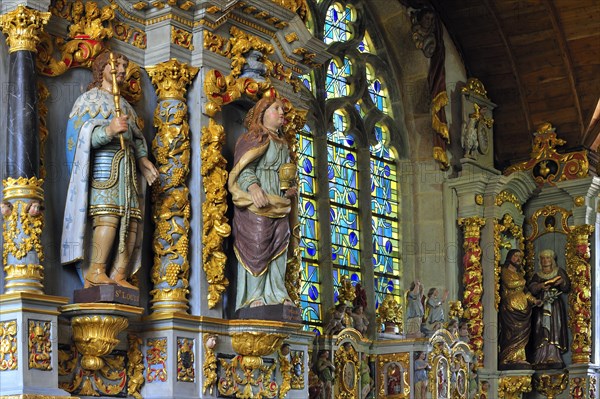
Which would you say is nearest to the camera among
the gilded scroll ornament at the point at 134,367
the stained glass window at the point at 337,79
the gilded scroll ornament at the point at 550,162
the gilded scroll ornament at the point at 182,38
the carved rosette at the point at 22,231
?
the carved rosette at the point at 22,231

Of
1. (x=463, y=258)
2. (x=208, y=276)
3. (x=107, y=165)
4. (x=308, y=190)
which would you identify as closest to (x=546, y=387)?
(x=463, y=258)

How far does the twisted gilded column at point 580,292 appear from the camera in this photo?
16281 mm

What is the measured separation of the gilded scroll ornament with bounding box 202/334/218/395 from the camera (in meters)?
10.2

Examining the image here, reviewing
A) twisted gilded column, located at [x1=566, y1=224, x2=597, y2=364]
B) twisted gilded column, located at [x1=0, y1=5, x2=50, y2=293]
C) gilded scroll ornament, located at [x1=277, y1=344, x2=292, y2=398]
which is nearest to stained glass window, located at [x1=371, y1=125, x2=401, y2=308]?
twisted gilded column, located at [x1=566, y1=224, x2=597, y2=364]

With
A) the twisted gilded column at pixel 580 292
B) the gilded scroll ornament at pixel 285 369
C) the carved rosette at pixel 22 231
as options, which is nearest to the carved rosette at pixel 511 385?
the twisted gilded column at pixel 580 292

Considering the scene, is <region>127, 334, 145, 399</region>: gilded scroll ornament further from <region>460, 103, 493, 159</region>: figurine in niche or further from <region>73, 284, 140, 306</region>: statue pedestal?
<region>460, 103, 493, 159</region>: figurine in niche

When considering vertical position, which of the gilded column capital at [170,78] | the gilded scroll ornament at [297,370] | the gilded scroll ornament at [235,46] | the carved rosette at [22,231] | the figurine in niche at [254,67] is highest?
the gilded scroll ornament at [235,46]

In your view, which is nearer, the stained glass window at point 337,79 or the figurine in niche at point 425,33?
the stained glass window at point 337,79

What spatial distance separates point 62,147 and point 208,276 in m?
1.60

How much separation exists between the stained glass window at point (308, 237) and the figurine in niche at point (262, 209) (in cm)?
369

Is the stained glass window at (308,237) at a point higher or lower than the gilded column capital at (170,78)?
lower

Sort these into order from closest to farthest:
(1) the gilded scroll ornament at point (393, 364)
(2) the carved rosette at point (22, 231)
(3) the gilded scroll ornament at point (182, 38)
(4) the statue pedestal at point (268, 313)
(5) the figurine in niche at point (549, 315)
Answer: (2) the carved rosette at point (22, 231) → (4) the statue pedestal at point (268, 313) → (3) the gilded scroll ornament at point (182, 38) → (1) the gilded scroll ornament at point (393, 364) → (5) the figurine in niche at point (549, 315)

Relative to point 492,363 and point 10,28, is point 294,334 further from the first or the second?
point 492,363

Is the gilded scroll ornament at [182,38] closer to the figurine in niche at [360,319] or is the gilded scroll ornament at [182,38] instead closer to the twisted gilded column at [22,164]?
the twisted gilded column at [22,164]
